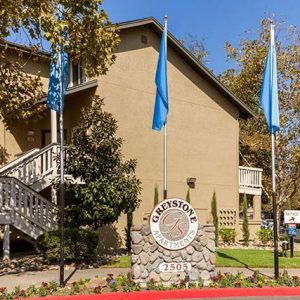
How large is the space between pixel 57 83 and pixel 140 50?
9898 millimetres

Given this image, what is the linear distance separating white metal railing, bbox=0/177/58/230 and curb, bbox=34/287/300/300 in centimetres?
562

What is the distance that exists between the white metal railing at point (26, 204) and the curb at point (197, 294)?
18.4ft

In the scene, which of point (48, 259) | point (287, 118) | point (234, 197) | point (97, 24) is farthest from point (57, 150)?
point (287, 118)

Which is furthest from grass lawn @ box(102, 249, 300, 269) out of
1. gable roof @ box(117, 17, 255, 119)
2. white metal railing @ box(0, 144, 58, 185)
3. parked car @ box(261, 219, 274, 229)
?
parked car @ box(261, 219, 274, 229)

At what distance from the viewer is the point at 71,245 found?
13133mm

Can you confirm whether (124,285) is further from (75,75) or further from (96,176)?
(75,75)

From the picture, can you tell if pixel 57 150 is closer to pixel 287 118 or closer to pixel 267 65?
pixel 267 65

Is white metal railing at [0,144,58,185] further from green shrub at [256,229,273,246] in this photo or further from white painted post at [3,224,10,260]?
green shrub at [256,229,273,246]

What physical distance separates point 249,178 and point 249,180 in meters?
0.11

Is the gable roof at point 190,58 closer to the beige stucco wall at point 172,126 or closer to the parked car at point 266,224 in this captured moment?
the beige stucco wall at point 172,126

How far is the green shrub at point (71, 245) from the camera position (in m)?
13.0

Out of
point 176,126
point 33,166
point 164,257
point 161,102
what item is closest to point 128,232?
point 33,166

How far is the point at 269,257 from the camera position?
1575cm

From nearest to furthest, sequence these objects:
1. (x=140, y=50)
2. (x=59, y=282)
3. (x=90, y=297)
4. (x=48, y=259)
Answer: (x=90, y=297), (x=59, y=282), (x=48, y=259), (x=140, y=50)
